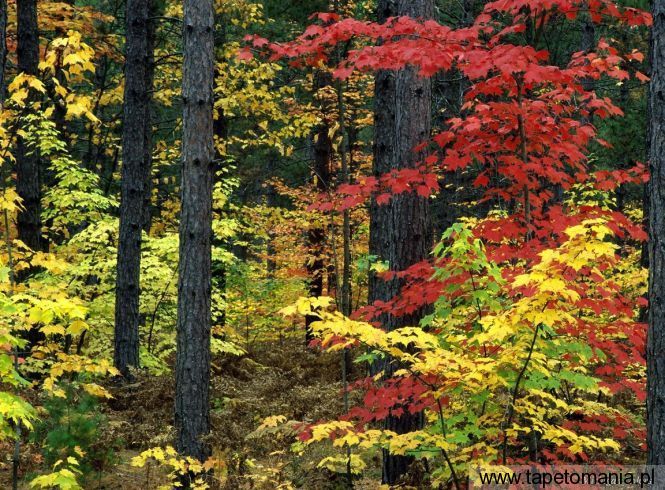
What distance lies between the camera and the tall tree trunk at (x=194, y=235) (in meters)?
6.67

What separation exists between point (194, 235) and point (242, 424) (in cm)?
433

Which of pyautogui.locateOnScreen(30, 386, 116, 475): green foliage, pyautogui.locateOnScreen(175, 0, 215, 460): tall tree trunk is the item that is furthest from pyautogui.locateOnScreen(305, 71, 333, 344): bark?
pyautogui.locateOnScreen(30, 386, 116, 475): green foliage

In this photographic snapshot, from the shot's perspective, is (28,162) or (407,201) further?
(28,162)

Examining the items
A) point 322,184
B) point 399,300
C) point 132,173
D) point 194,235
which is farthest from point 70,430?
point 322,184

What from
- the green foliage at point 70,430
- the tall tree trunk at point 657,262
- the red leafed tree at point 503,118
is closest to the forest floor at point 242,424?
the green foliage at point 70,430

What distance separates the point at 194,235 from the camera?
22.1 feet

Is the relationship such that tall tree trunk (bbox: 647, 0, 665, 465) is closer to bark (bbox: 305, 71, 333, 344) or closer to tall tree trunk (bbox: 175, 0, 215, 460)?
tall tree trunk (bbox: 175, 0, 215, 460)

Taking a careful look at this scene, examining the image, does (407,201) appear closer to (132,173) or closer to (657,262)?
(657,262)

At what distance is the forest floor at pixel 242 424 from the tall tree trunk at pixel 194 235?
46cm

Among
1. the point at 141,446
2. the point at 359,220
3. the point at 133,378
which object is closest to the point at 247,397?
the point at 133,378

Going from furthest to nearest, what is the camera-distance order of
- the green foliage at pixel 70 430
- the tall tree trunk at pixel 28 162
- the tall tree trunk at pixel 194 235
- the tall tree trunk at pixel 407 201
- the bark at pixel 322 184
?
the bark at pixel 322 184
the tall tree trunk at pixel 28 162
the tall tree trunk at pixel 194 235
the tall tree trunk at pixel 407 201
the green foliage at pixel 70 430

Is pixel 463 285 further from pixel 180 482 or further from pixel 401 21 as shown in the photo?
pixel 180 482

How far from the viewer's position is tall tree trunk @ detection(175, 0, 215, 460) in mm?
6668

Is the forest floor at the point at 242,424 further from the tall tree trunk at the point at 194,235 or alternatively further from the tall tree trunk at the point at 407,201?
the tall tree trunk at the point at 407,201
